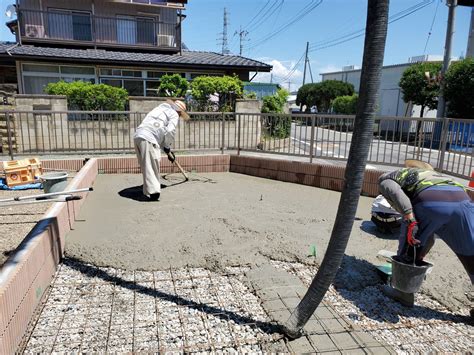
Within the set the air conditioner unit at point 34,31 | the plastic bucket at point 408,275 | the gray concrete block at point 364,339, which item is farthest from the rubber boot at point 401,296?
the air conditioner unit at point 34,31

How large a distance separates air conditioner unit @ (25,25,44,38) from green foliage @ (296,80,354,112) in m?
27.2

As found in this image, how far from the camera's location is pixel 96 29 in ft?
59.7

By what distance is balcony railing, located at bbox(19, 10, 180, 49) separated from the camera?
56.4ft

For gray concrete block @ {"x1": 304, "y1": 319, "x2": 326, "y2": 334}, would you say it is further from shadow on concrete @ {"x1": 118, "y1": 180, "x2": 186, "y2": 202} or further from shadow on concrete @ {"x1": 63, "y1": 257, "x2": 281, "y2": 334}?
shadow on concrete @ {"x1": 118, "y1": 180, "x2": 186, "y2": 202}

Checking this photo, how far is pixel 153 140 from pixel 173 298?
3133 mm

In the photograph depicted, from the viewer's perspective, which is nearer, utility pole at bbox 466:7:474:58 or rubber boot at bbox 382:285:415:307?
rubber boot at bbox 382:285:415:307

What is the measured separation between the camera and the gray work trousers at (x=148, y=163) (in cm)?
560

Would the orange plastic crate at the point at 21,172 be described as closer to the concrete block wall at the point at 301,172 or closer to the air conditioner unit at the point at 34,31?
the concrete block wall at the point at 301,172

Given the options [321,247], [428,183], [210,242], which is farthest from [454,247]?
[210,242]

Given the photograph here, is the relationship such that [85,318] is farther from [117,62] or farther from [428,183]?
[117,62]

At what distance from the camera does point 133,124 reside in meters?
9.62

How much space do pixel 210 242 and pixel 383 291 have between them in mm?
1764

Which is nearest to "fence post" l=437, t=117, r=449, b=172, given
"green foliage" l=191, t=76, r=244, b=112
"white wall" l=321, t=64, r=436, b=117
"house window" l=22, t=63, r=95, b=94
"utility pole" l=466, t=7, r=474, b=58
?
"green foliage" l=191, t=76, r=244, b=112

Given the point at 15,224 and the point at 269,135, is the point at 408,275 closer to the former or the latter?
the point at 15,224
